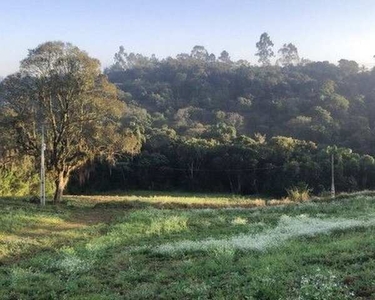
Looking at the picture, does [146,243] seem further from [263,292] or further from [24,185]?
[24,185]

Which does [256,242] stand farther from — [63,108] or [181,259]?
[63,108]

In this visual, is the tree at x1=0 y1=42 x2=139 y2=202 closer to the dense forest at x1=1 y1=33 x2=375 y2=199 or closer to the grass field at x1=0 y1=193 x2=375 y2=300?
the dense forest at x1=1 y1=33 x2=375 y2=199

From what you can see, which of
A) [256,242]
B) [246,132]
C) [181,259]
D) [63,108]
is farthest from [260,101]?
[181,259]

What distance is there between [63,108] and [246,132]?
2608 inches

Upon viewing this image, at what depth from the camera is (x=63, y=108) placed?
38125 millimetres

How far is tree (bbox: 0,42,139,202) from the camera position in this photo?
3706cm

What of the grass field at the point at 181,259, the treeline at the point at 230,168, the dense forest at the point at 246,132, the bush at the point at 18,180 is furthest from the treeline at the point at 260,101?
the grass field at the point at 181,259

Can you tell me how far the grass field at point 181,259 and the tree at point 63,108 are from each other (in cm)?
1020

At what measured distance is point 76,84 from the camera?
122ft

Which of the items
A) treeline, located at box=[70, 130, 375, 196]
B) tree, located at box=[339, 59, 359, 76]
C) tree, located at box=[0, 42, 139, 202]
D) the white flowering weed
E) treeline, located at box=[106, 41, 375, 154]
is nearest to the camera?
the white flowering weed

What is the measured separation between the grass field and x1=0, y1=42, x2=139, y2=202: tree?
10199mm

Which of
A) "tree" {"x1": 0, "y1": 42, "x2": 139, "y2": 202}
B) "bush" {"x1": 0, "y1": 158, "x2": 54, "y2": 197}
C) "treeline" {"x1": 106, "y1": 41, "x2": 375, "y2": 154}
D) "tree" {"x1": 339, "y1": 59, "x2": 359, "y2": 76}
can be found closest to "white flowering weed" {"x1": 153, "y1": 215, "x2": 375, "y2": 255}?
"tree" {"x1": 0, "y1": 42, "x2": 139, "y2": 202}

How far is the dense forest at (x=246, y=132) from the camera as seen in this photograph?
6806 cm

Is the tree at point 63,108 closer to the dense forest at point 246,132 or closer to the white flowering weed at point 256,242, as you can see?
the dense forest at point 246,132
